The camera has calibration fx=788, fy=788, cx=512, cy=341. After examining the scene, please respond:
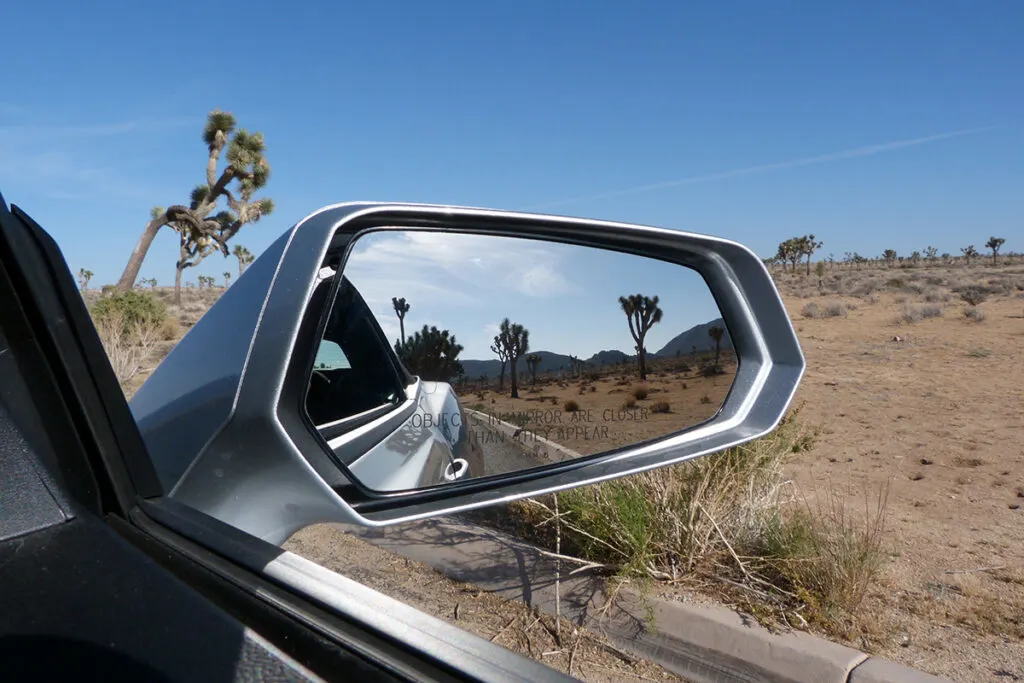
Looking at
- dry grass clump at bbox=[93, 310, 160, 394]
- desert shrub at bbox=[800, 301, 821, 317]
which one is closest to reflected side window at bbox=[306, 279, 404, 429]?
dry grass clump at bbox=[93, 310, 160, 394]

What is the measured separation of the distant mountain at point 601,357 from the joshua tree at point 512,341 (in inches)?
1.0

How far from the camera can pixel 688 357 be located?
87.4 inches

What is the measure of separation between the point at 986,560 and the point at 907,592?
2.74 ft

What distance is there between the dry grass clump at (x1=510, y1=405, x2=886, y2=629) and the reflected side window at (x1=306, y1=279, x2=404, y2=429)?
2494 mm

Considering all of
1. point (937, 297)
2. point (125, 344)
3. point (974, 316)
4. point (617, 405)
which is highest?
point (937, 297)

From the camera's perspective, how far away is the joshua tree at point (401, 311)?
5.04 ft

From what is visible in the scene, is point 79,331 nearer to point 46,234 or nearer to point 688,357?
point 46,234

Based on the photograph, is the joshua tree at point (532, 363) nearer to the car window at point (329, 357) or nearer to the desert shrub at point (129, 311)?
the car window at point (329, 357)

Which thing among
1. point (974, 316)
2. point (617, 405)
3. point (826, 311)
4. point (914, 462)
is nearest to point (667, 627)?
point (617, 405)

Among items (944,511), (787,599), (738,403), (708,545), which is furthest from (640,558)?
(944,511)

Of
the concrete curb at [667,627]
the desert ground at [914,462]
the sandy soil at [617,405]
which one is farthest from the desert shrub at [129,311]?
the sandy soil at [617,405]

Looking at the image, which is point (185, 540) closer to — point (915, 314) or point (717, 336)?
point (717, 336)

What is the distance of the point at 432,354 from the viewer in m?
1.56

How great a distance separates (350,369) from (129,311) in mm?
17684
